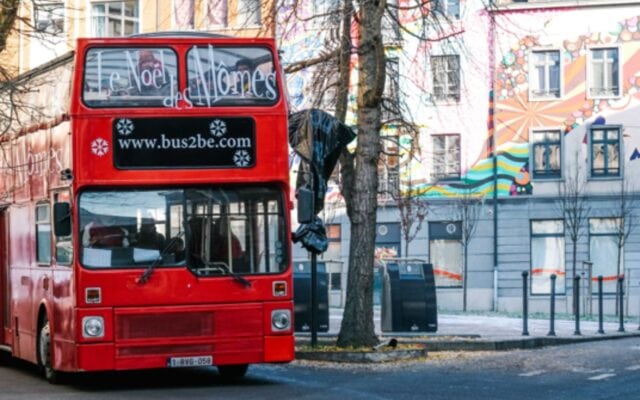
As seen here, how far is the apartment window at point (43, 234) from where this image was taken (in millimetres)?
17750

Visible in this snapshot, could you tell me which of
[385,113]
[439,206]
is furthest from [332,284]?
[385,113]

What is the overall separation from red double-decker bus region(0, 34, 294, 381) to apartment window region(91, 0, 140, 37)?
114 feet

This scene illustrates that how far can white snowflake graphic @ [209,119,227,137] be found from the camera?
54.0 ft

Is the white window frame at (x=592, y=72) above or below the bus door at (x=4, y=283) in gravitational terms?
above

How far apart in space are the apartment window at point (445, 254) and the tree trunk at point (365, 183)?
3329 cm

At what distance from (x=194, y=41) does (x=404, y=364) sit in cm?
588

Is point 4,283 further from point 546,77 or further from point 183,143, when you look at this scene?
point 546,77

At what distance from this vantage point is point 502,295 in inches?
2125

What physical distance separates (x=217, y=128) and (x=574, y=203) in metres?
37.1

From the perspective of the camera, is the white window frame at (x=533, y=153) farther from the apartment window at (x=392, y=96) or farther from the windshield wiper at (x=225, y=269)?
the windshield wiper at (x=225, y=269)

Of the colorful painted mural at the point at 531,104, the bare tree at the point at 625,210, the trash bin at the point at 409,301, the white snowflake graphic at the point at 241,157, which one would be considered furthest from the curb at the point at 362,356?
the colorful painted mural at the point at 531,104

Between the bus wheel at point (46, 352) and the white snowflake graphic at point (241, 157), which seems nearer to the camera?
the white snowflake graphic at point (241, 157)

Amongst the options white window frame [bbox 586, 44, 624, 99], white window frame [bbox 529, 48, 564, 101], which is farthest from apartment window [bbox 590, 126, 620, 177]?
white window frame [bbox 529, 48, 564, 101]

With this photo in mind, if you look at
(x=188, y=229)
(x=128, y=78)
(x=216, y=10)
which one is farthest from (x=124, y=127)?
(x=216, y=10)
